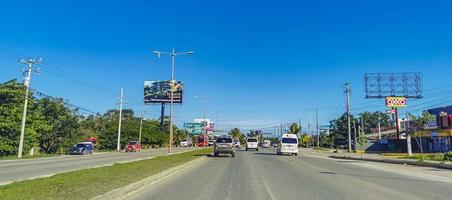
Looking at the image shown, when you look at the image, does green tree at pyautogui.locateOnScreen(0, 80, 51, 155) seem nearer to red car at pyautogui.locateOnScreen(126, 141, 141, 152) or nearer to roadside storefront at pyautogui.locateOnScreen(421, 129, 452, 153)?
red car at pyautogui.locateOnScreen(126, 141, 141, 152)

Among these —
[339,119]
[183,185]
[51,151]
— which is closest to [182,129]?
[339,119]

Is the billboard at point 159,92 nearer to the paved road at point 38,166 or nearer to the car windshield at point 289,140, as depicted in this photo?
the car windshield at point 289,140

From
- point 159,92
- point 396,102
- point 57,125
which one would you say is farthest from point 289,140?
point 159,92

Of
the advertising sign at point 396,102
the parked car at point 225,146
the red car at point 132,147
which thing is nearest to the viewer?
the parked car at point 225,146

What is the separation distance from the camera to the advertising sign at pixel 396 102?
65906 millimetres

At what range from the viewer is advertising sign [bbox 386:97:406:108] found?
65906 mm

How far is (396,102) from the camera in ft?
217

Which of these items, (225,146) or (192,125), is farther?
(192,125)

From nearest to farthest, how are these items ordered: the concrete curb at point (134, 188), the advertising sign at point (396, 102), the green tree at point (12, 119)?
the concrete curb at point (134, 188) < the green tree at point (12, 119) < the advertising sign at point (396, 102)

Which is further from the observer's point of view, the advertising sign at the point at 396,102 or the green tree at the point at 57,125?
the advertising sign at the point at 396,102

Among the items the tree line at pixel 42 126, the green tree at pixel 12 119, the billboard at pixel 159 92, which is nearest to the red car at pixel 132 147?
the tree line at pixel 42 126

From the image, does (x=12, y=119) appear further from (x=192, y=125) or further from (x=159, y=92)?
(x=192, y=125)

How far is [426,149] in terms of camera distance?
6700 cm

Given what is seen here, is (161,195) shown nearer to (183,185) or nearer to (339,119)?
→ (183,185)
